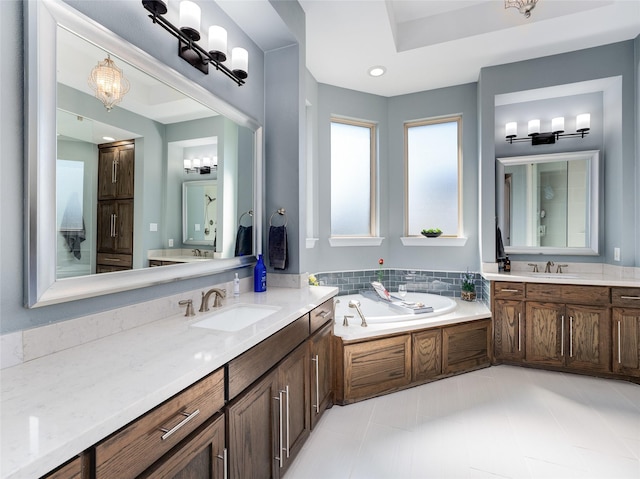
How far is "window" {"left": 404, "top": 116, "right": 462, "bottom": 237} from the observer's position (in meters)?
3.78

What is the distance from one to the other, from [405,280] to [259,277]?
2160 millimetres

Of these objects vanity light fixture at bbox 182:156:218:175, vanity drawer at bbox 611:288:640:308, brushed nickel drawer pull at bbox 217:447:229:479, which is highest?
vanity light fixture at bbox 182:156:218:175

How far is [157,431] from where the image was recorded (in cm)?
87

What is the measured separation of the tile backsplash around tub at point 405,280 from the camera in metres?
3.63

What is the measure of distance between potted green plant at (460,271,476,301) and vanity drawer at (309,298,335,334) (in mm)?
1888

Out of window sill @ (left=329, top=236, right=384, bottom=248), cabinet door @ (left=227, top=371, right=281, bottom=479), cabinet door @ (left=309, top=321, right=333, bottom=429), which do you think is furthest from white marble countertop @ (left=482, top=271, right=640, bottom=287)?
cabinet door @ (left=227, top=371, right=281, bottom=479)

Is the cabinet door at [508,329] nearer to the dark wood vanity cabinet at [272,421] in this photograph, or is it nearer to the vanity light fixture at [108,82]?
the dark wood vanity cabinet at [272,421]

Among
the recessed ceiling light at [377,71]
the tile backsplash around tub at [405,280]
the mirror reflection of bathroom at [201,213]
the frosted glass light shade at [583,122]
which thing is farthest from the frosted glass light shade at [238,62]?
the frosted glass light shade at [583,122]

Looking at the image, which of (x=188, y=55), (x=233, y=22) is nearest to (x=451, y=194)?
(x=233, y=22)

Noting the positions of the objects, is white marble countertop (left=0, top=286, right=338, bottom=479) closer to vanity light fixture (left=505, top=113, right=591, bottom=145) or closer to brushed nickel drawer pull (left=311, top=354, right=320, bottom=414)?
brushed nickel drawer pull (left=311, top=354, right=320, bottom=414)

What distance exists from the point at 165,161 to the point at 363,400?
2.14 m

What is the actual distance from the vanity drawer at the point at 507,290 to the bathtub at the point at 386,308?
1.31ft

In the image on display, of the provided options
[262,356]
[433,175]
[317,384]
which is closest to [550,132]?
[433,175]

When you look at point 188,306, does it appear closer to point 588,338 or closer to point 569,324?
point 569,324
